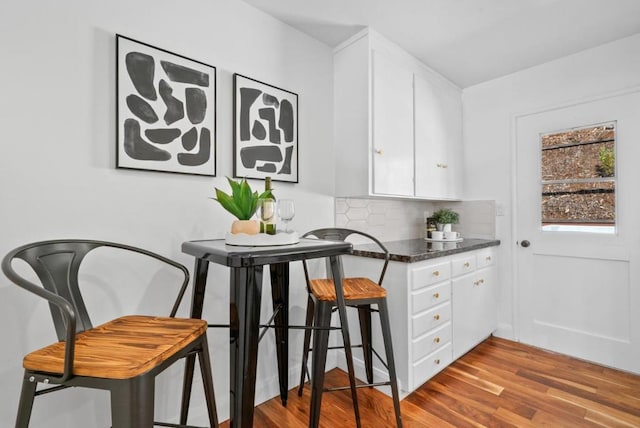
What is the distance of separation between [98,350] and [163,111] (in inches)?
44.4

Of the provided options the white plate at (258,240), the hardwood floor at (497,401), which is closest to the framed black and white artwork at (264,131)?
the white plate at (258,240)

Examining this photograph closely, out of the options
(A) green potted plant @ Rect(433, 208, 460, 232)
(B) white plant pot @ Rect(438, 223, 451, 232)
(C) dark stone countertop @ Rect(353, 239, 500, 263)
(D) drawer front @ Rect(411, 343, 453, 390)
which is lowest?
(D) drawer front @ Rect(411, 343, 453, 390)

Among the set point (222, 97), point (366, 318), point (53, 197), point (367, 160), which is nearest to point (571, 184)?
point (367, 160)

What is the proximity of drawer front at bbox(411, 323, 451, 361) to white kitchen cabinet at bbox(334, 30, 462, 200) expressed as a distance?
3.24ft

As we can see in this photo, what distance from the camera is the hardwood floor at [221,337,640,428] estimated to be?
1.80m

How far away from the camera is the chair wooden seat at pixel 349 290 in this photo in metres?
1.67

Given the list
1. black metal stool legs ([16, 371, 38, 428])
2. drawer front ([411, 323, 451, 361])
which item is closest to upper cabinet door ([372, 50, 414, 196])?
drawer front ([411, 323, 451, 361])

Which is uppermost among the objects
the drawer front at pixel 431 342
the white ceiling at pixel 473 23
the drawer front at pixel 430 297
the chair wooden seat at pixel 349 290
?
the white ceiling at pixel 473 23

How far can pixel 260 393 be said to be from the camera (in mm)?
1993

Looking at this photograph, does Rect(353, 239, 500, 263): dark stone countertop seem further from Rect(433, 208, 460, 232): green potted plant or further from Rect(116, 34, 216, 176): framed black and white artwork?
Rect(116, 34, 216, 176): framed black and white artwork

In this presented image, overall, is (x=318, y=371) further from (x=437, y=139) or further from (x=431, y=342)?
(x=437, y=139)

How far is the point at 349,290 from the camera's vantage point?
1766 millimetres

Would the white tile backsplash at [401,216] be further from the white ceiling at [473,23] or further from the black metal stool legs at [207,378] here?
the black metal stool legs at [207,378]

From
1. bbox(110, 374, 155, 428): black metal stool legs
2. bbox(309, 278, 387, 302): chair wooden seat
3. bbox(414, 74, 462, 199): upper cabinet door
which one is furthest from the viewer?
bbox(414, 74, 462, 199): upper cabinet door
